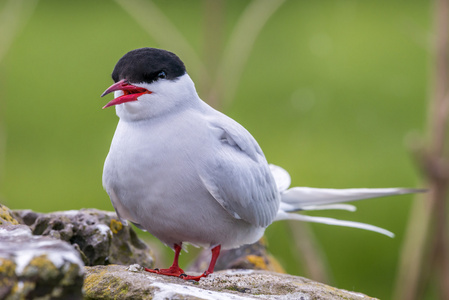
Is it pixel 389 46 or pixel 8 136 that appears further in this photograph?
pixel 389 46

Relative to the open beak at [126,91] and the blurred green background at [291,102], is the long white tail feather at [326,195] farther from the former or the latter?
the blurred green background at [291,102]

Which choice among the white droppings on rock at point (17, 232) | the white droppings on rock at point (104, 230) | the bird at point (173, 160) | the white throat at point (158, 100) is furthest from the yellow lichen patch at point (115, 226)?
the white droppings on rock at point (17, 232)

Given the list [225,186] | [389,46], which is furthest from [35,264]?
[389,46]

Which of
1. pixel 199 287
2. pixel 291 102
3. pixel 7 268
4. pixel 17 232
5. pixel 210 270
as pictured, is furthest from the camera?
pixel 291 102

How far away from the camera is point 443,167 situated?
5.58m

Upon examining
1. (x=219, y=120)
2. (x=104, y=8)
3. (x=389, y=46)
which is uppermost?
(x=389, y=46)

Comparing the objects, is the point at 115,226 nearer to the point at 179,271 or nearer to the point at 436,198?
the point at 179,271

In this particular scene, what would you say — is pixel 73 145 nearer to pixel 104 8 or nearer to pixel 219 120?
pixel 104 8

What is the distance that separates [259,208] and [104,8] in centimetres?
843

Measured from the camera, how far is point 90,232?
360 cm

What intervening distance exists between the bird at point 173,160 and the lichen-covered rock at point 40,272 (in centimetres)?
101

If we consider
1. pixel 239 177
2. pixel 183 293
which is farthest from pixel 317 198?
pixel 183 293

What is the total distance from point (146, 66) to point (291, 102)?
6.47m

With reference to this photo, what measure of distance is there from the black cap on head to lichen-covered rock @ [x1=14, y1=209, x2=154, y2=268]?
2.85 ft
